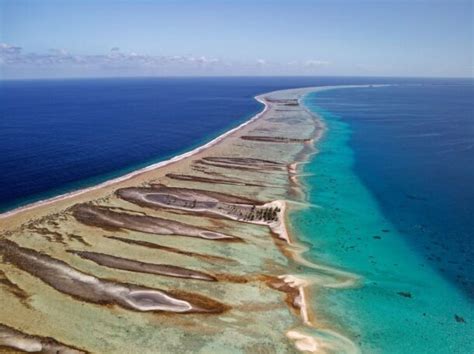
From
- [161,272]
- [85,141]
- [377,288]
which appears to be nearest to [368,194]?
[377,288]

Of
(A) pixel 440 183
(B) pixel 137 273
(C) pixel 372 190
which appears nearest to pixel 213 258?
(B) pixel 137 273

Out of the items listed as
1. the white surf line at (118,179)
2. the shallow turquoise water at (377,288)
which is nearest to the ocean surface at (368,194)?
the shallow turquoise water at (377,288)

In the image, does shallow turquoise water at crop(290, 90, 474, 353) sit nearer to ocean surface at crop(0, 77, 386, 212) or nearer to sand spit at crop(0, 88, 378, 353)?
sand spit at crop(0, 88, 378, 353)

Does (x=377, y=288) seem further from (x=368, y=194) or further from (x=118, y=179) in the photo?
(x=118, y=179)

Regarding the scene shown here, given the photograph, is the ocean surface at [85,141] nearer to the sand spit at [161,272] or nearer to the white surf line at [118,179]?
the white surf line at [118,179]

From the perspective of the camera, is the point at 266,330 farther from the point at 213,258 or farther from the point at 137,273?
the point at 137,273
